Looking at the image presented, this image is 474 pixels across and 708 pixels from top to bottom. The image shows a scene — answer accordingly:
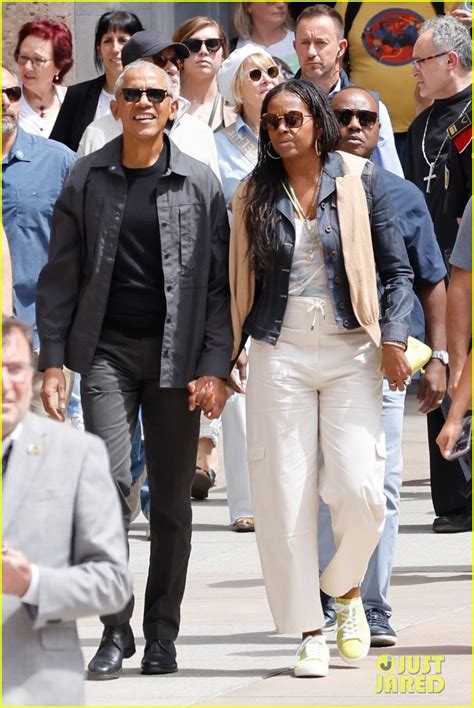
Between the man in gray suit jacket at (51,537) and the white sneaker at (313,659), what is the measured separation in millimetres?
2200

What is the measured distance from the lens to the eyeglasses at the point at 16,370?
4.05m

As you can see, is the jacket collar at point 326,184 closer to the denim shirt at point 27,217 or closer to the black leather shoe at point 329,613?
the black leather shoe at point 329,613

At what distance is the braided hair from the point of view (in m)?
6.27

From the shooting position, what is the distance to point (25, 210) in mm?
7734

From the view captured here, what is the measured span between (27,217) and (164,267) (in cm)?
151

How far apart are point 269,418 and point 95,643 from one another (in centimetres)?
117

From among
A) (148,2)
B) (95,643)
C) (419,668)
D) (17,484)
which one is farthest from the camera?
(148,2)

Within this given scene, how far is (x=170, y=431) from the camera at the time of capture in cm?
643

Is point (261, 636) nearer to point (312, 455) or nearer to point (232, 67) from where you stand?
point (312, 455)

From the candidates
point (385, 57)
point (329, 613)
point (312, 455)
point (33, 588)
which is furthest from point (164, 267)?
point (385, 57)

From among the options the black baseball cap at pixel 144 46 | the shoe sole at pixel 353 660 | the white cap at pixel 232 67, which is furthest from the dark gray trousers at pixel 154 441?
the white cap at pixel 232 67

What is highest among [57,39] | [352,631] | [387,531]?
[57,39]

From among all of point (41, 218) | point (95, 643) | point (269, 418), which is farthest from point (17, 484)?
point (41, 218)

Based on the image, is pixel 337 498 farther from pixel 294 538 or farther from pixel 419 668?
pixel 419 668
